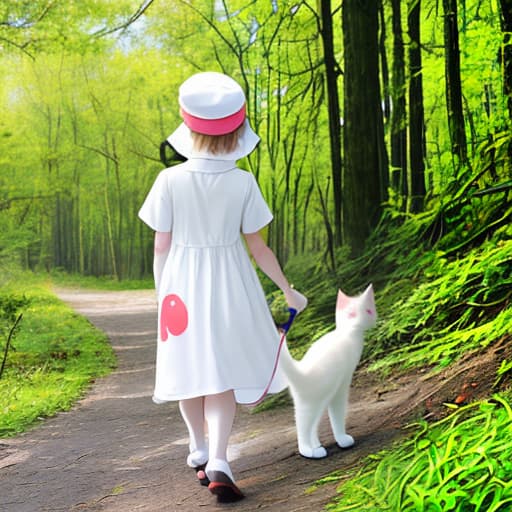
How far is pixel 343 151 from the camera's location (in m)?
5.74

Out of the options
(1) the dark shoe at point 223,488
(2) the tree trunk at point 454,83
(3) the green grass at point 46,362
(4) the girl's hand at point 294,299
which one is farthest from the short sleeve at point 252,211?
(2) the tree trunk at point 454,83

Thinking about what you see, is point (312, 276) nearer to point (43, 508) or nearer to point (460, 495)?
point (43, 508)

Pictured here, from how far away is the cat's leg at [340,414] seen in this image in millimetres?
2826

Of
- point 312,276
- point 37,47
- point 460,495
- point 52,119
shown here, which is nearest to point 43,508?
point 460,495

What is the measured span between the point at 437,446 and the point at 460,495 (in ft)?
1.35

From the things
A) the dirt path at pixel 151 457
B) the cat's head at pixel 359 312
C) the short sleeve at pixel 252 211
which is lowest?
the dirt path at pixel 151 457

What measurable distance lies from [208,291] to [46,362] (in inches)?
139

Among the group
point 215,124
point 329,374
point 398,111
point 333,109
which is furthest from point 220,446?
point 333,109

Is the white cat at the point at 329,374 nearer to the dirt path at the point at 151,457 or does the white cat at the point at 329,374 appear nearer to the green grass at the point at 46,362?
the dirt path at the point at 151,457

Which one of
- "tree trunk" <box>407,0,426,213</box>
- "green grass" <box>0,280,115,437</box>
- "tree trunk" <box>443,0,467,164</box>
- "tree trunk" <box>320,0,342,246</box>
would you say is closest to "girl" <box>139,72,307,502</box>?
"green grass" <box>0,280,115,437</box>

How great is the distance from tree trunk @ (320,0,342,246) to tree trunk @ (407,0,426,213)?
70 cm

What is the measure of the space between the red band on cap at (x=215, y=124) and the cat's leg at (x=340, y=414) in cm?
109

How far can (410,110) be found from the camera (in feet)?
18.4

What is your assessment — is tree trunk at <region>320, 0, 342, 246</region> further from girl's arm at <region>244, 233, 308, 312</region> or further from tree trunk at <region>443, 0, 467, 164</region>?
girl's arm at <region>244, 233, 308, 312</region>
